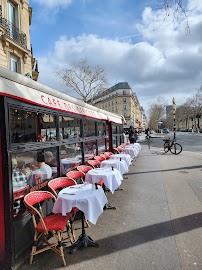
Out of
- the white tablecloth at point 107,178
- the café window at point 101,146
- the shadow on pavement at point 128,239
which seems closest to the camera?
the shadow on pavement at point 128,239

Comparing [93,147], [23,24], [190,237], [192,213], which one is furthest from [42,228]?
[23,24]

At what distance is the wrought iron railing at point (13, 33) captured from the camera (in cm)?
1163

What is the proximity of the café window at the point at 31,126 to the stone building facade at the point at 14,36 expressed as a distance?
8.77 m

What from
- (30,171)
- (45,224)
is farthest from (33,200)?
(30,171)

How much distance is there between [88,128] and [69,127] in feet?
5.84

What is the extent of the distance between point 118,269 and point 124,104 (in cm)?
7152

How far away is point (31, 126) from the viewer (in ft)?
11.8

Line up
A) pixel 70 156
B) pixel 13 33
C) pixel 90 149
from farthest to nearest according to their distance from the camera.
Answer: pixel 13 33 < pixel 90 149 < pixel 70 156

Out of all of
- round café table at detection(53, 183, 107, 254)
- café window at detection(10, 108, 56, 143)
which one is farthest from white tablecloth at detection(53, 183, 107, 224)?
café window at detection(10, 108, 56, 143)

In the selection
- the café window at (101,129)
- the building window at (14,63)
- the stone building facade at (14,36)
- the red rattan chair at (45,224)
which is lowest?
the red rattan chair at (45,224)

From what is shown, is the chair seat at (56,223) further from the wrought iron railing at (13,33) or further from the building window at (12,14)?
the building window at (12,14)

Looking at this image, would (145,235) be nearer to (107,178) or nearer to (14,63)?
(107,178)

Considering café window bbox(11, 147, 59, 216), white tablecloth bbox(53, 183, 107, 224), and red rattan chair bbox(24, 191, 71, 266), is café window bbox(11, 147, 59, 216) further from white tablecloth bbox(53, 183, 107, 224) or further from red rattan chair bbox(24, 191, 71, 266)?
white tablecloth bbox(53, 183, 107, 224)

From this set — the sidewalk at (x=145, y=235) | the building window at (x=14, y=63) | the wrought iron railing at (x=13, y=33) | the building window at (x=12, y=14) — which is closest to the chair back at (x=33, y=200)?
the sidewalk at (x=145, y=235)
